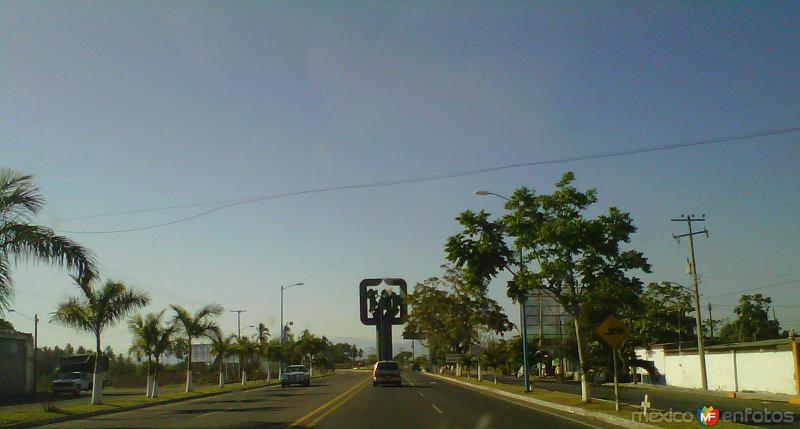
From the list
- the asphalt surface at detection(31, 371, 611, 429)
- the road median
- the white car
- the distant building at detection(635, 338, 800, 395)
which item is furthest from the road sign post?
the white car

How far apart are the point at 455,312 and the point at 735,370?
70.9ft

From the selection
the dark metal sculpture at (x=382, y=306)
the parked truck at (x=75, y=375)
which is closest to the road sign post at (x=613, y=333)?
the parked truck at (x=75, y=375)

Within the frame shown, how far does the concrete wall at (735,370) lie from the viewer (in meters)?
33.5

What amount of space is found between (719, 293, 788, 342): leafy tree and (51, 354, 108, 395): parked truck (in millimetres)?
60156

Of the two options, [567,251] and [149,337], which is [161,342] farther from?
[567,251]

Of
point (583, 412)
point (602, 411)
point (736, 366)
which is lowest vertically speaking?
point (736, 366)

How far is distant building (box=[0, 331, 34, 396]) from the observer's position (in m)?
41.4

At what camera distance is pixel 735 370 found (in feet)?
126

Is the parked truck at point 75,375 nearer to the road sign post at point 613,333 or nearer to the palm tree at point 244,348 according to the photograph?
the palm tree at point 244,348

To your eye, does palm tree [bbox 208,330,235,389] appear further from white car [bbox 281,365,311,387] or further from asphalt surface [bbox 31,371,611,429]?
asphalt surface [bbox 31,371,611,429]

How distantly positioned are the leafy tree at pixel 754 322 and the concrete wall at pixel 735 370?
22.8 meters

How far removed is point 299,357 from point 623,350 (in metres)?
43.3

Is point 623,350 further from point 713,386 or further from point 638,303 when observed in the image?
point 638,303

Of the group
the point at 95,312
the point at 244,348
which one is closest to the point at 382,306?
the point at 244,348
